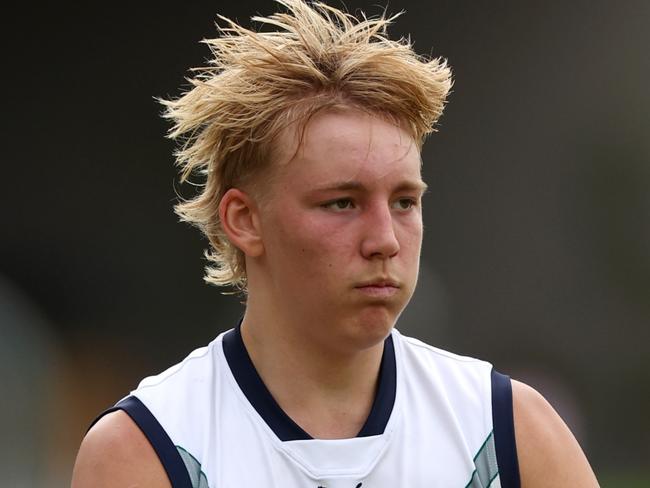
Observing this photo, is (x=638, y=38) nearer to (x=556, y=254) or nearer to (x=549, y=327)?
(x=556, y=254)

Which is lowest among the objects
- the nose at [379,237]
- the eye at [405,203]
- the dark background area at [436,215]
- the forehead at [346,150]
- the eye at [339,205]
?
the nose at [379,237]

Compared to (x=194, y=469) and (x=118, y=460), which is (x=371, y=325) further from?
(x=118, y=460)

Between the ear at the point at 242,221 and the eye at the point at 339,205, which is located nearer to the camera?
the eye at the point at 339,205

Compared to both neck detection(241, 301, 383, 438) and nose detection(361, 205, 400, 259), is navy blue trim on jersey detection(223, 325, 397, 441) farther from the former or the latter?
nose detection(361, 205, 400, 259)

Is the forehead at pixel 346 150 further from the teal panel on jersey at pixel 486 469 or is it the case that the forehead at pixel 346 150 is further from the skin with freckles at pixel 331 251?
the teal panel on jersey at pixel 486 469

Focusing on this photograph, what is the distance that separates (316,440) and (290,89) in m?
0.89

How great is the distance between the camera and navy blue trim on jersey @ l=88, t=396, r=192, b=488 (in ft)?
8.12

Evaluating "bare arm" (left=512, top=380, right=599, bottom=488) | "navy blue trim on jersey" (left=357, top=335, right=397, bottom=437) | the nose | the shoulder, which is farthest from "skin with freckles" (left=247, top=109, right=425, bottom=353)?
"bare arm" (left=512, top=380, right=599, bottom=488)

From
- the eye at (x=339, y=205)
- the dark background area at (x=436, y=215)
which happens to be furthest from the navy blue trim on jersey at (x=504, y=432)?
the dark background area at (x=436, y=215)

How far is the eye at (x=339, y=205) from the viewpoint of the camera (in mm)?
2499

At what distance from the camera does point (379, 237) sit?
2453 millimetres

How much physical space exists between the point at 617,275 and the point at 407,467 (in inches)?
312

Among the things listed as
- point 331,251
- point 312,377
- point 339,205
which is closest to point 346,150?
point 339,205

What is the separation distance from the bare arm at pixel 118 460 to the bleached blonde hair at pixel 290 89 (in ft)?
2.26
